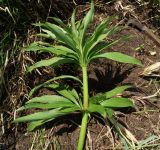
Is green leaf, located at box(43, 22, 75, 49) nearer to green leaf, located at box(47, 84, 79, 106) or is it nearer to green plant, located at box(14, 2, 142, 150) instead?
green plant, located at box(14, 2, 142, 150)

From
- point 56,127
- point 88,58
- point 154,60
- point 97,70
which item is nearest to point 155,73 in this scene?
point 154,60

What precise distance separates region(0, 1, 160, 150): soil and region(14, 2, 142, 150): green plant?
0.33 feet

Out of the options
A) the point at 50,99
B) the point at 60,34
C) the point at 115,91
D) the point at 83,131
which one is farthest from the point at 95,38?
the point at 83,131

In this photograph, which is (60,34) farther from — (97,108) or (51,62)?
(97,108)

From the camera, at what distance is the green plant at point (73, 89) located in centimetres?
267

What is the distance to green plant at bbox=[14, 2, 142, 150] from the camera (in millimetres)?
2670

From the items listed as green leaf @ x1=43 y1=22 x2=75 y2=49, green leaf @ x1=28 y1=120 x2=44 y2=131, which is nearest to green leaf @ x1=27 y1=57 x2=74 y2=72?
green leaf @ x1=43 y1=22 x2=75 y2=49

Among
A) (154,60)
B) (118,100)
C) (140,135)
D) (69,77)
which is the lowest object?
(140,135)

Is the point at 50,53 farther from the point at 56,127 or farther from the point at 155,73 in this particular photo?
the point at 155,73

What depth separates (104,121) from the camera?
280cm

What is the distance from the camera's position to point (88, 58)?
2.76 meters

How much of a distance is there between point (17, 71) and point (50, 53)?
275 mm

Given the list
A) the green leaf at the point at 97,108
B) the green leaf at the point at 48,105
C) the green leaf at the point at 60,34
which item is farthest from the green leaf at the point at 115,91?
the green leaf at the point at 60,34

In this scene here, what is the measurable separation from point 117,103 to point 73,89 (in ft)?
1.04
